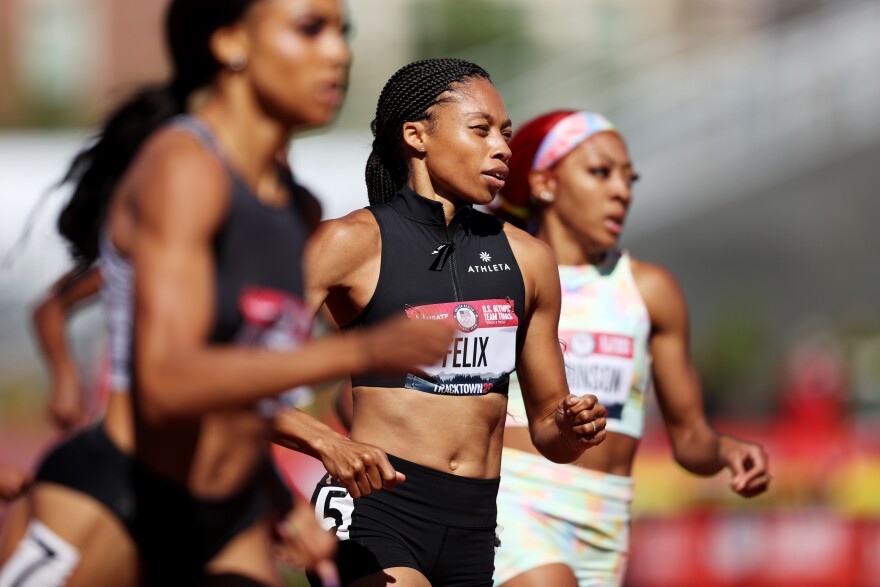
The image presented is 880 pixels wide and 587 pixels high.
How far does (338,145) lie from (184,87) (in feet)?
56.6

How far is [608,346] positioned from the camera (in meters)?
5.74

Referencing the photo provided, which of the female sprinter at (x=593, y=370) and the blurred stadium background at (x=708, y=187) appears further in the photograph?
the blurred stadium background at (x=708, y=187)

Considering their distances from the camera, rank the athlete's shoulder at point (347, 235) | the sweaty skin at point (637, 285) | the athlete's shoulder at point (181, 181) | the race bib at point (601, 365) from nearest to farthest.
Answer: the athlete's shoulder at point (181, 181) < the athlete's shoulder at point (347, 235) < the race bib at point (601, 365) < the sweaty skin at point (637, 285)

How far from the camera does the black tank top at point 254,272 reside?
306 cm

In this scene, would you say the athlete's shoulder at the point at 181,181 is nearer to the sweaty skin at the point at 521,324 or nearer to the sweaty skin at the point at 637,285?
the sweaty skin at the point at 521,324

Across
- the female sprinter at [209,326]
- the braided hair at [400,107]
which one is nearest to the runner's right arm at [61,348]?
the braided hair at [400,107]

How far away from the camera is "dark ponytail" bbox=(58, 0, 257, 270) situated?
10.5 feet

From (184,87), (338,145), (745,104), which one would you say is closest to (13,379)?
(338,145)

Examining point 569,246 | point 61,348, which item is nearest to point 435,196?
point 569,246

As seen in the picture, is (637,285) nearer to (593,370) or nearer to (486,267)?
(593,370)

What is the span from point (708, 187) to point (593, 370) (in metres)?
14.6

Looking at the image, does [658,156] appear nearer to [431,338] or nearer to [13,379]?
[13,379]

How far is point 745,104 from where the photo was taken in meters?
20.1

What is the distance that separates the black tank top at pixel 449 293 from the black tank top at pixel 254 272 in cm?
124
